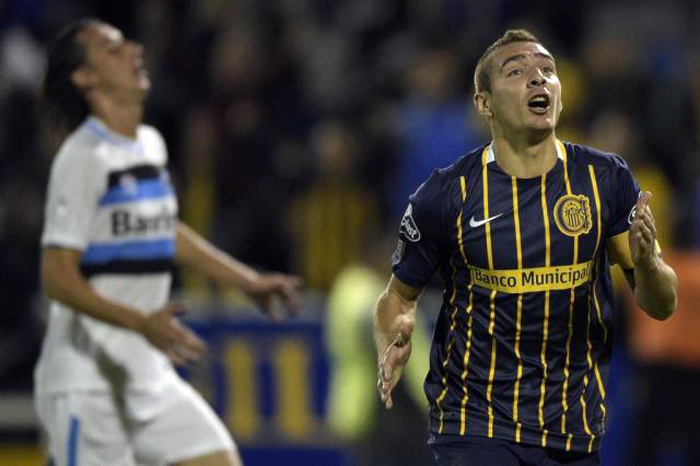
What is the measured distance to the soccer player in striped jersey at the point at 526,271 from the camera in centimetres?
432

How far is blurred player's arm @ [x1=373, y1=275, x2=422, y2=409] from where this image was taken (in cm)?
422

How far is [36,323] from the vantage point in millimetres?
9477

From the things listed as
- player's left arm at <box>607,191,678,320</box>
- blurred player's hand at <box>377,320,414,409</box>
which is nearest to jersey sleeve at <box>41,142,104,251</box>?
blurred player's hand at <box>377,320,414,409</box>

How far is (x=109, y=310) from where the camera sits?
528cm

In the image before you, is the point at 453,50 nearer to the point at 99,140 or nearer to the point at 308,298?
the point at 308,298

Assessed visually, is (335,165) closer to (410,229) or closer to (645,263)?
(410,229)

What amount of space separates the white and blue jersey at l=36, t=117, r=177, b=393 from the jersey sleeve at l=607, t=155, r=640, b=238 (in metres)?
1.92

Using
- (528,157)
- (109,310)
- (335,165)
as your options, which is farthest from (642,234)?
(335,165)

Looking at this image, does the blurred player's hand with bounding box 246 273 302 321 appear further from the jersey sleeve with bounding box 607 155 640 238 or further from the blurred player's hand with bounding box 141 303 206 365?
the jersey sleeve with bounding box 607 155 640 238

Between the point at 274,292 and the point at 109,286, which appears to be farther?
the point at 274,292

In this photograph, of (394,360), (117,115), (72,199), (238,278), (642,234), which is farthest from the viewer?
(238,278)

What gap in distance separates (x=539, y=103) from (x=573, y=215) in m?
0.33

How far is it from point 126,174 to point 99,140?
161 millimetres

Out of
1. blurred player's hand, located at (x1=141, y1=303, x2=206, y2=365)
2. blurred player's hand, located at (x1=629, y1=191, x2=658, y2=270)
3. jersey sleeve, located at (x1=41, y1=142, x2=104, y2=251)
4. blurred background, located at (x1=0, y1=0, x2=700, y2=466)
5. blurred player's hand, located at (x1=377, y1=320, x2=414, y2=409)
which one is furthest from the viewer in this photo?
blurred background, located at (x1=0, y1=0, x2=700, y2=466)
